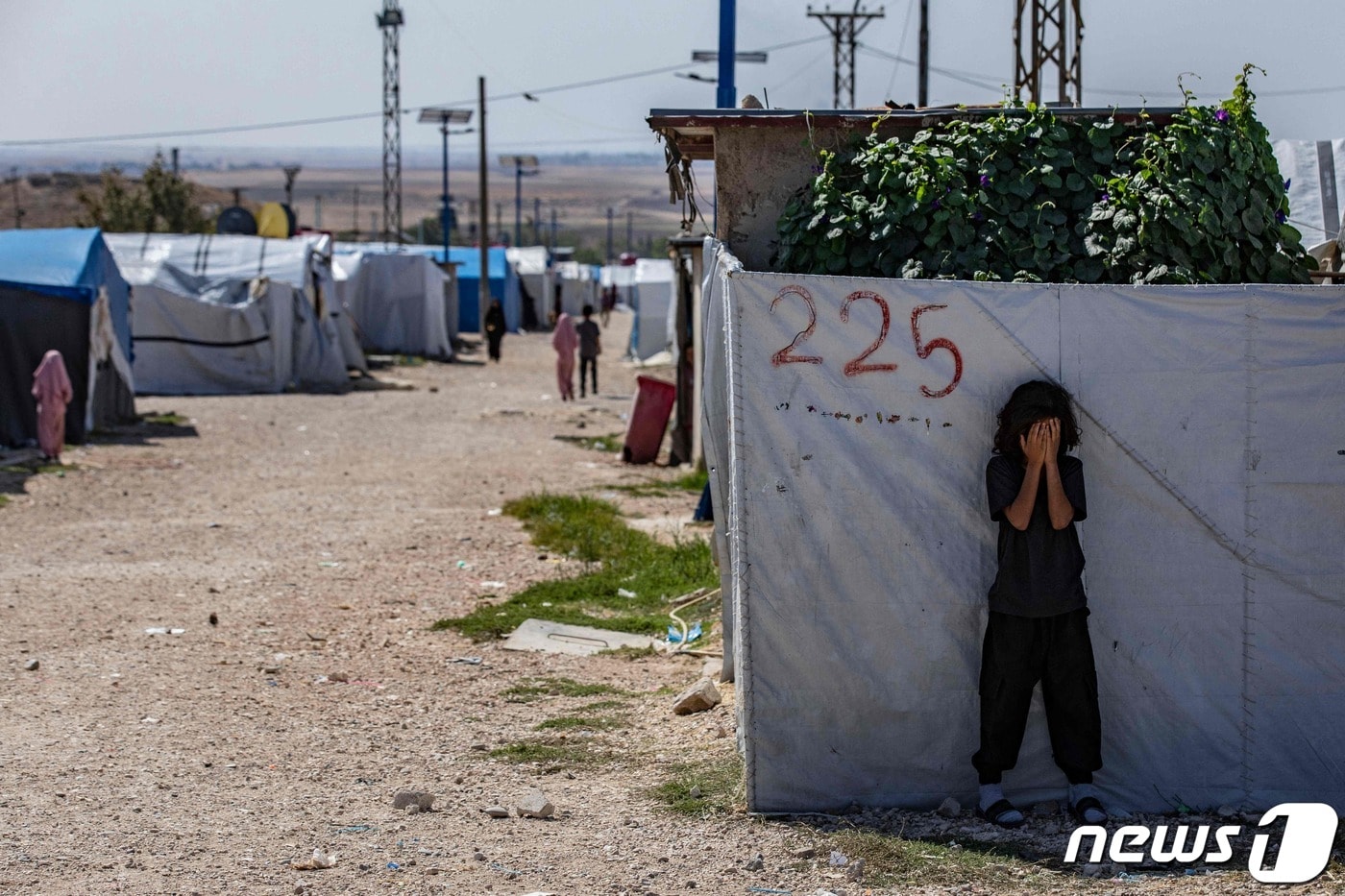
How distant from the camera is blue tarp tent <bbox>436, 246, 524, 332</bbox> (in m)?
44.2

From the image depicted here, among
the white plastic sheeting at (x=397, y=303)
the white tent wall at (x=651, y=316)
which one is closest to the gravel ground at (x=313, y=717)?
the white plastic sheeting at (x=397, y=303)

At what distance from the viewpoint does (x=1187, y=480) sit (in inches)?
183

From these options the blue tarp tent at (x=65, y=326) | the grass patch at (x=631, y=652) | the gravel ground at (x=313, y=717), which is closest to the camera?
the gravel ground at (x=313, y=717)

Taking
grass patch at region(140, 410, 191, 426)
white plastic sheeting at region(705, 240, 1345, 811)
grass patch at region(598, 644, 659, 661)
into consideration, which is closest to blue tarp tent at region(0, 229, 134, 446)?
grass patch at region(140, 410, 191, 426)

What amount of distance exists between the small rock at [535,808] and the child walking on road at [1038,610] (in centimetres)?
144

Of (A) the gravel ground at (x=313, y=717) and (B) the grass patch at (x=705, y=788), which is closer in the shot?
(A) the gravel ground at (x=313, y=717)

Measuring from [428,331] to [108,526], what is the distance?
22759mm

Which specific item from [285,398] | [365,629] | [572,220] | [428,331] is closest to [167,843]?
[365,629]

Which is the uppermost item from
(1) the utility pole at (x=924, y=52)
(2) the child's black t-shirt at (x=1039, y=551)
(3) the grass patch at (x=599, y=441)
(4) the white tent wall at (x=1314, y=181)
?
(1) the utility pole at (x=924, y=52)

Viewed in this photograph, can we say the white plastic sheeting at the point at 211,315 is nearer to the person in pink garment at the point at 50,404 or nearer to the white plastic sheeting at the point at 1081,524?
the person in pink garment at the point at 50,404

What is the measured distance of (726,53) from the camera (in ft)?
35.0

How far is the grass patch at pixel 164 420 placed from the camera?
19.4 meters

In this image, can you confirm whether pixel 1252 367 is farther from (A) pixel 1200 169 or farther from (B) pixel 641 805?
(B) pixel 641 805

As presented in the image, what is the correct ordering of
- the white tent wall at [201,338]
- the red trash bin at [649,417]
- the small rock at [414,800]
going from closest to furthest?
the small rock at [414,800] → the red trash bin at [649,417] → the white tent wall at [201,338]
